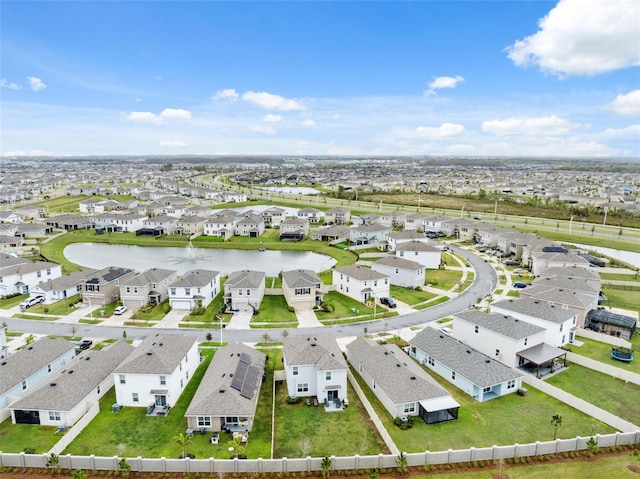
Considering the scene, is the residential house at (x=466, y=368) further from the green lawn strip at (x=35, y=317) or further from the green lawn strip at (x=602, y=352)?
the green lawn strip at (x=35, y=317)

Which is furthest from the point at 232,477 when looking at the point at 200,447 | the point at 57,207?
the point at 57,207

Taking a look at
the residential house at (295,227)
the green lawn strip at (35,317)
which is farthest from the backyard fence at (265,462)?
the residential house at (295,227)

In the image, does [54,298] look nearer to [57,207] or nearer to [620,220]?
[57,207]

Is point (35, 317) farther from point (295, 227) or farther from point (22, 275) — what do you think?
point (295, 227)

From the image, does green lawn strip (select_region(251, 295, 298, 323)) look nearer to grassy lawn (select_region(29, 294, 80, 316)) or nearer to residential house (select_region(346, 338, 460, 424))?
residential house (select_region(346, 338, 460, 424))

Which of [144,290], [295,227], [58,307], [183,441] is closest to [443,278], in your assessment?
[295,227]

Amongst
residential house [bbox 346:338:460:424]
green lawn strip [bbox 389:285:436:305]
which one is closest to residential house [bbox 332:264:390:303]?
green lawn strip [bbox 389:285:436:305]
